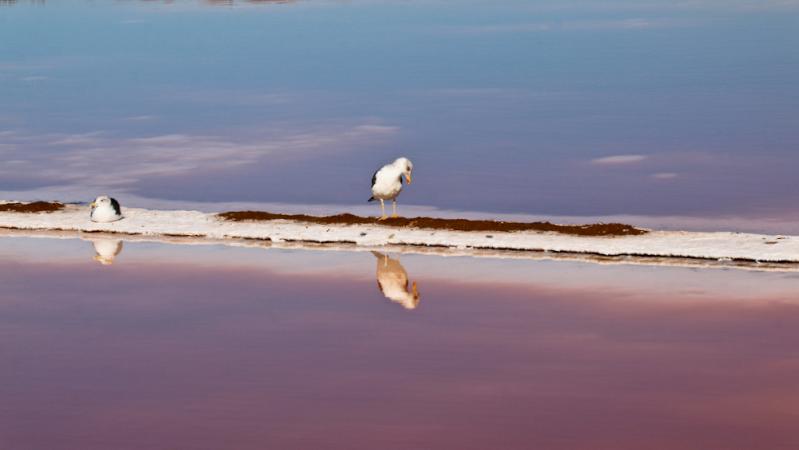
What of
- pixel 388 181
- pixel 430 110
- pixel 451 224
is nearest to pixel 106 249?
pixel 388 181

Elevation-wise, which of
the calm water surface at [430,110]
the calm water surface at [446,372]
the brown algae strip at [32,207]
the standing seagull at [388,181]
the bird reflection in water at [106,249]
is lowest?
the calm water surface at [446,372]

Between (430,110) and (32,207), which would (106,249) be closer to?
(32,207)

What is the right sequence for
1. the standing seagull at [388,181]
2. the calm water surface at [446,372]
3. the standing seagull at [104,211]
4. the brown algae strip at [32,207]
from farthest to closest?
the brown algae strip at [32,207], the standing seagull at [104,211], the standing seagull at [388,181], the calm water surface at [446,372]

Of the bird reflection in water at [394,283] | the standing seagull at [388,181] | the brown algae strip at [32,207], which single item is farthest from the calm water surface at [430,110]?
the bird reflection in water at [394,283]

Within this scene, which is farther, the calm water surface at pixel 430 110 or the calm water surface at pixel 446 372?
the calm water surface at pixel 430 110

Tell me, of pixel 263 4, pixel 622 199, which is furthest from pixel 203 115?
pixel 263 4

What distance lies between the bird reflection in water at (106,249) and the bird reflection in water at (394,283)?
12.0 feet

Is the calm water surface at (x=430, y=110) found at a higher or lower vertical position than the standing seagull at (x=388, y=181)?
higher

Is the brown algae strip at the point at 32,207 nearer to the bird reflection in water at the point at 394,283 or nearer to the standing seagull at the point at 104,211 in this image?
the standing seagull at the point at 104,211

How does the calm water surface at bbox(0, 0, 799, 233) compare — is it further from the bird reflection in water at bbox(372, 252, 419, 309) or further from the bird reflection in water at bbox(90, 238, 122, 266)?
the bird reflection in water at bbox(372, 252, 419, 309)

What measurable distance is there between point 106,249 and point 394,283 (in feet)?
16.1

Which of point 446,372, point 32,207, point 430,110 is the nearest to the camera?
point 446,372

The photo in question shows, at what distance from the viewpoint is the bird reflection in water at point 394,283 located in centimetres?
2120

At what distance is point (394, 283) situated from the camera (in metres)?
22.1
